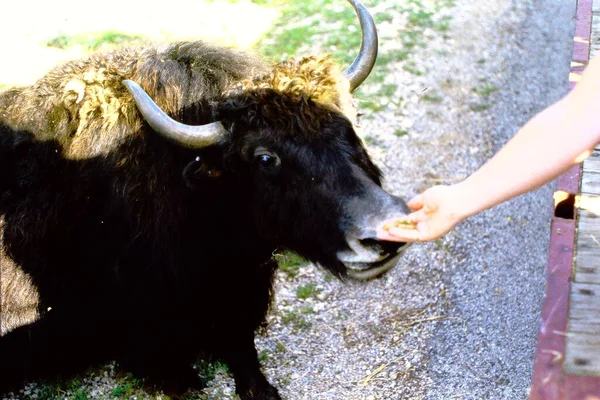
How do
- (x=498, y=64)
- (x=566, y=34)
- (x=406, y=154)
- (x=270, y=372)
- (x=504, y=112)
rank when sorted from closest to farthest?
1. (x=270, y=372)
2. (x=406, y=154)
3. (x=504, y=112)
4. (x=498, y=64)
5. (x=566, y=34)

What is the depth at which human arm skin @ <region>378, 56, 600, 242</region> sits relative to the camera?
2.13 metres

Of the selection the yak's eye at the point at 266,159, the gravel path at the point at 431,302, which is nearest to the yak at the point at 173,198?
the yak's eye at the point at 266,159

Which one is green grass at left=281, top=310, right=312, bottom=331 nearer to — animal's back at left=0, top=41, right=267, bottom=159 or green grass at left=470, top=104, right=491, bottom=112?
animal's back at left=0, top=41, right=267, bottom=159

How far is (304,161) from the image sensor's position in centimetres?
344

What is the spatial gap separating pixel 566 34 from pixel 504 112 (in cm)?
268

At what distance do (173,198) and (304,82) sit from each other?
1013 millimetres

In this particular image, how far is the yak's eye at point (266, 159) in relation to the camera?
11.5ft

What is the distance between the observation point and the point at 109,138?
384cm

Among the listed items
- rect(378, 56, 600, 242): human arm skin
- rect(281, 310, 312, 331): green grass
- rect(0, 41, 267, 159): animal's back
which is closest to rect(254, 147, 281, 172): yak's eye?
rect(0, 41, 267, 159): animal's back

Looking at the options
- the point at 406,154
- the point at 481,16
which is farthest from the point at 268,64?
the point at 481,16

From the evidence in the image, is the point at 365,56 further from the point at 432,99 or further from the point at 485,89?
the point at 485,89

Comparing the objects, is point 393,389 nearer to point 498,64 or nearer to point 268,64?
point 268,64

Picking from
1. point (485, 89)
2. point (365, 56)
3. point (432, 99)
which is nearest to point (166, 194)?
point (365, 56)

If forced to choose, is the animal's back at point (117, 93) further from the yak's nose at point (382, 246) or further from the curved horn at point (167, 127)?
the yak's nose at point (382, 246)
